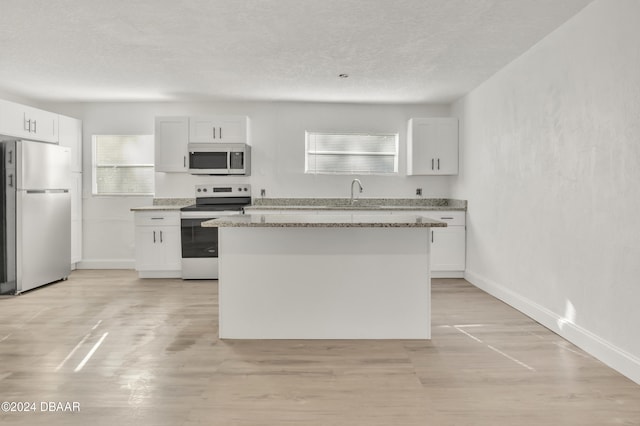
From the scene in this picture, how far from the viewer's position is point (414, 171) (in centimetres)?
611

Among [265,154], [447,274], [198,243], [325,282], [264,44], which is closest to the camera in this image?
[325,282]

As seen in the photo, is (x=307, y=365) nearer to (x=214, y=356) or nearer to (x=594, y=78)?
(x=214, y=356)

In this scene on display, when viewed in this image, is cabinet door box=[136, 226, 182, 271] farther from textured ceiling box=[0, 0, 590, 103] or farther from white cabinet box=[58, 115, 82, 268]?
textured ceiling box=[0, 0, 590, 103]

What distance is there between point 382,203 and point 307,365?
12.9 feet

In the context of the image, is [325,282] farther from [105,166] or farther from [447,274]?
[105,166]

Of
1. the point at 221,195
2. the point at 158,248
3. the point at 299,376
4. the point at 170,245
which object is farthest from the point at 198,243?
the point at 299,376

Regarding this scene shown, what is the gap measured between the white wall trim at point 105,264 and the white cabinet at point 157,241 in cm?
85

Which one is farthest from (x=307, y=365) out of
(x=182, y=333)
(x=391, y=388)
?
(x=182, y=333)

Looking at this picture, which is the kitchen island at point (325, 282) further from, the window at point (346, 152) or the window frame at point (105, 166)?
the window frame at point (105, 166)

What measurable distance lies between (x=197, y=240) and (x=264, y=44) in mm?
2833

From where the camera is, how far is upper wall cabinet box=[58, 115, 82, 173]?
5.91 meters

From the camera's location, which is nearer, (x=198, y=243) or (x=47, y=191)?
(x=47, y=191)

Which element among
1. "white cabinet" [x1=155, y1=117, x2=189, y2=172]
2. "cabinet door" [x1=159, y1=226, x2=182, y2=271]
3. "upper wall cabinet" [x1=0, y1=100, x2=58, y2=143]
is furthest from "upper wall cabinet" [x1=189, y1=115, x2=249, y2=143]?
"upper wall cabinet" [x1=0, y1=100, x2=58, y2=143]

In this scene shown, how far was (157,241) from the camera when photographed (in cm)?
578
